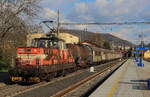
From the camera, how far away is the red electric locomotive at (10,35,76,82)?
17531 mm

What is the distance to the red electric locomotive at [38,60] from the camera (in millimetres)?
17531

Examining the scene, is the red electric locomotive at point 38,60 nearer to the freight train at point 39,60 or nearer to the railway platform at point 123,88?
the freight train at point 39,60

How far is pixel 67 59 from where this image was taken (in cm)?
2420

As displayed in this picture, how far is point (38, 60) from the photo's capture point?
60.1 feet

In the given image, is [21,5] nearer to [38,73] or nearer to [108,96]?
[38,73]

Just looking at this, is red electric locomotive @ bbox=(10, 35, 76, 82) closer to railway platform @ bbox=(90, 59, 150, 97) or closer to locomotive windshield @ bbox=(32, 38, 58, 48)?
locomotive windshield @ bbox=(32, 38, 58, 48)

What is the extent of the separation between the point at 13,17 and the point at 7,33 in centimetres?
208

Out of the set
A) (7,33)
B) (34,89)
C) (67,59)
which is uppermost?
(7,33)

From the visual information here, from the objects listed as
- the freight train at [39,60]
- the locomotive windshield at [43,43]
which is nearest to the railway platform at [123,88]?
the freight train at [39,60]

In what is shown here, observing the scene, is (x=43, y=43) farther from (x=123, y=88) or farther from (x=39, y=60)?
(x=123, y=88)

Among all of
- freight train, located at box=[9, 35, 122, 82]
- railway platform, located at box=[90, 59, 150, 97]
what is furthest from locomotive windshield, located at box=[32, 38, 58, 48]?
railway platform, located at box=[90, 59, 150, 97]

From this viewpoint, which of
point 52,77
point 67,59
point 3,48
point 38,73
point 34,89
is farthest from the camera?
point 3,48

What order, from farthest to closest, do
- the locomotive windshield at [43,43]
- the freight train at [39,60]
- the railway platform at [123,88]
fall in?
the locomotive windshield at [43,43] < the freight train at [39,60] < the railway platform at [123,88]

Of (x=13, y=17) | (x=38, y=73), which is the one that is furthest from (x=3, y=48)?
(x=38, y=73)
